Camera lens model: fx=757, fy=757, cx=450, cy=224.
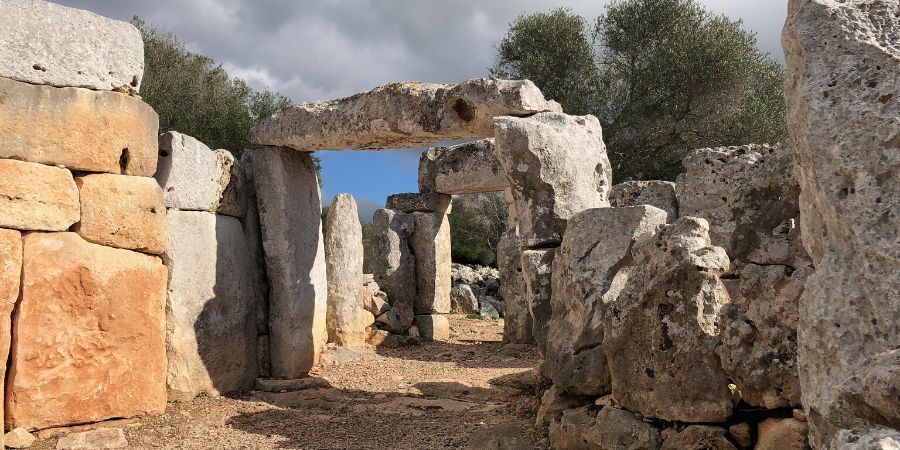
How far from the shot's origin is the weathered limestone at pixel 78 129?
17.7 feet

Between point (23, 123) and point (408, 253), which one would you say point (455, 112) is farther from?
point (408, 253)

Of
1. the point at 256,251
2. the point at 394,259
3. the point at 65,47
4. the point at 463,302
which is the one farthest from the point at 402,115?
the point at 463,302

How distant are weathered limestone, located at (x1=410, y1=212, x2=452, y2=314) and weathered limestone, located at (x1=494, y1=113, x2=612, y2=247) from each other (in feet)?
21.2

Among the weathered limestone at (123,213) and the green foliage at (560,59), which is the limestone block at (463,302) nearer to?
the green foliage at (560,59)

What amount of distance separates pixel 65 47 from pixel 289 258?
3.11m

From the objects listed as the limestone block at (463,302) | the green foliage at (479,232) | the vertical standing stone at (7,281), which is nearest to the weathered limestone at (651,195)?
the vertical standing stone at (7,281)

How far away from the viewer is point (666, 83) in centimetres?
1673

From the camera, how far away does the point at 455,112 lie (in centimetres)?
714

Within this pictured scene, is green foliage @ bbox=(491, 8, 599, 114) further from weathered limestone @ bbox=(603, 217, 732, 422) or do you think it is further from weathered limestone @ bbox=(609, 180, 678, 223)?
weathered limestone @ bbox=(603, 217, 732, 422)

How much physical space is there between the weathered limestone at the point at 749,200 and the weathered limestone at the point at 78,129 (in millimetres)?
4503

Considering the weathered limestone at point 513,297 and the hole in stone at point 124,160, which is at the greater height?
the hole in stone at point 124,160

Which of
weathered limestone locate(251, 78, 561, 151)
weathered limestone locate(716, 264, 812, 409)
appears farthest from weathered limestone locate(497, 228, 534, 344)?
weathered limestone locate(716, 264, 812, 409)

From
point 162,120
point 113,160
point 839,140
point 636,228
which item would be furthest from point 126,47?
point 162,120

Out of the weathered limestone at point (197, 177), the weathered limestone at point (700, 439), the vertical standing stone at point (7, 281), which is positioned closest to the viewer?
the weathered limestone at point (700, 439)
